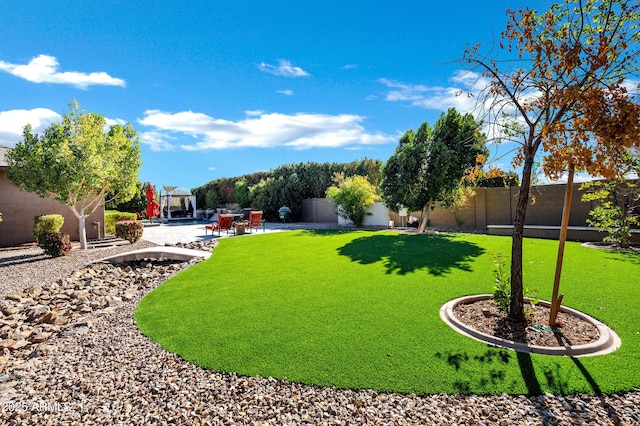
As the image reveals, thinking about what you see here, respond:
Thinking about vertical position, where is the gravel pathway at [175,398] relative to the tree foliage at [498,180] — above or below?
below

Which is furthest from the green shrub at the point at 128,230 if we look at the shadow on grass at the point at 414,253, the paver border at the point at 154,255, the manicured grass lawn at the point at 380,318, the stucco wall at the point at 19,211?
the shadow on grass at the point at 414,253

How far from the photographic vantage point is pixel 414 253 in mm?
8922

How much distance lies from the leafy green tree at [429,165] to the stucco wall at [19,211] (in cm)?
1377

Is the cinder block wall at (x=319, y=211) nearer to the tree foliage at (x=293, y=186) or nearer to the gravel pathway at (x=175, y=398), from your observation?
the tree foliage at (x=293, y=186)

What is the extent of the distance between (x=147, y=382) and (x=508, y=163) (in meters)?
5.08

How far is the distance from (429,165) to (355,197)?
5.69 meters

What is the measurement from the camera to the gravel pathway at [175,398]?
2734 millimetres

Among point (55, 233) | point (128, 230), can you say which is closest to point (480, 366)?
point (55, 233)

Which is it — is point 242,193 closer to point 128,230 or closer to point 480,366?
point 128,230

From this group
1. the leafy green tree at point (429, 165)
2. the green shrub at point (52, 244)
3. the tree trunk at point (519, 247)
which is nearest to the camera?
the tree trunk at point (519, 247)

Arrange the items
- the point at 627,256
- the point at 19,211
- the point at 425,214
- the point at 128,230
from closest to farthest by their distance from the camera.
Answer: the point at 627,256, the point at 128,230, the point at 19,211, the point at 425,214

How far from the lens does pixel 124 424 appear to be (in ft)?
9.35

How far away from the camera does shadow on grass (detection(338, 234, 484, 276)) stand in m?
7.50

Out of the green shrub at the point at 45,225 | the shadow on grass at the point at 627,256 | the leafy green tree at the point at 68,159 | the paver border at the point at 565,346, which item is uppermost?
the leafy green tree at the point at 68,159
